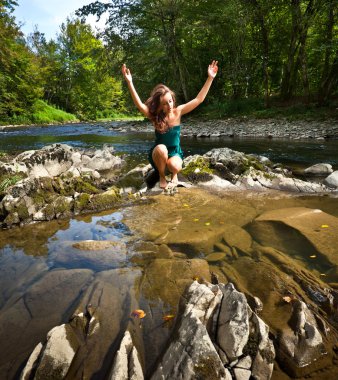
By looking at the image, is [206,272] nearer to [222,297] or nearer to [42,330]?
[222,297]

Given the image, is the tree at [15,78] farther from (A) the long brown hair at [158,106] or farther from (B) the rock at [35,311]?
(B) the rock at [35,311]

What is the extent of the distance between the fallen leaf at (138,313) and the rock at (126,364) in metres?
0.33

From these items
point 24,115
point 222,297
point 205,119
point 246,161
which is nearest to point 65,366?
point 222,297

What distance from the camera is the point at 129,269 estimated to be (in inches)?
108

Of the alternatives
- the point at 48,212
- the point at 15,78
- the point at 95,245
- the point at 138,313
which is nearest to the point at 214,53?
the point at 15,78

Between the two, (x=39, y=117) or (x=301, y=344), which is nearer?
(x=301, y=344)

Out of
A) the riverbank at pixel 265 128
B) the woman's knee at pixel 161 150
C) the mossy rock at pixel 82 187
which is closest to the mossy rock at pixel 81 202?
the mossy rock at pixel 82 187

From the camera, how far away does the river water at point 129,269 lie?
2061 mm

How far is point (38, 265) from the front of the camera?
2.94 meters

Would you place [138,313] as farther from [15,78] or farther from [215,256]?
[15,78]

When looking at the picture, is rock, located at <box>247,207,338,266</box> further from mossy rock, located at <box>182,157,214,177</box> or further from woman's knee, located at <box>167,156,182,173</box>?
mossy rock, located at <box>182,157,214,177</box>

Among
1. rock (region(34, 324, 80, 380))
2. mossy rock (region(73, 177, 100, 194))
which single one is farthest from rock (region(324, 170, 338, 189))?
rock (region(34, 324, 80, 380))

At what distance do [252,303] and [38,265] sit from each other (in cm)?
207

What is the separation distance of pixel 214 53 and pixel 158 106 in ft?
77.8
